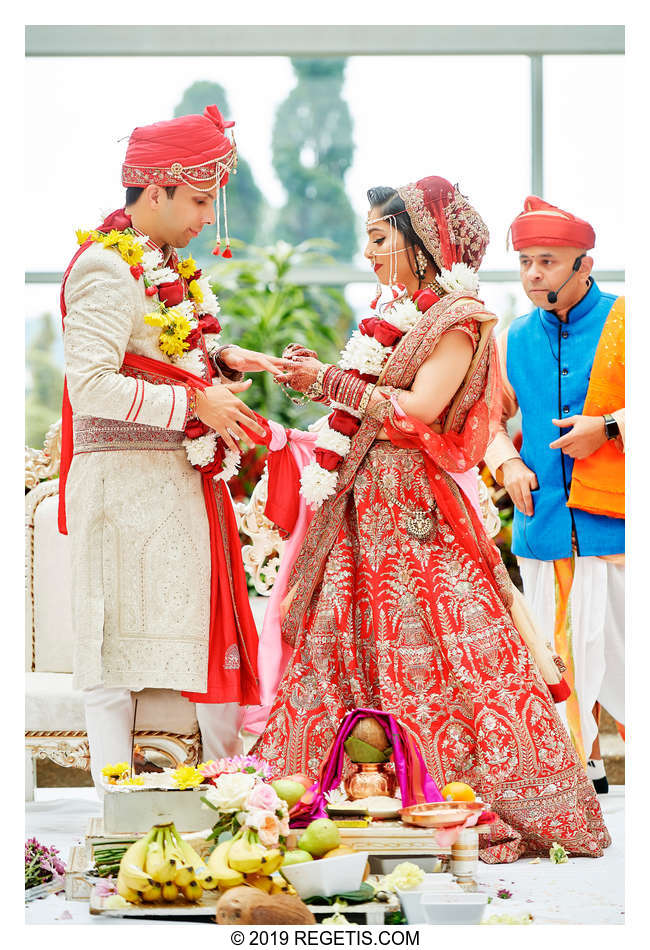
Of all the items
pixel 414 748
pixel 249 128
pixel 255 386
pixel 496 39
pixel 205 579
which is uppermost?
pixel 496 39

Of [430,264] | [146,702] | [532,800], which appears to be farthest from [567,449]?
[146,702]

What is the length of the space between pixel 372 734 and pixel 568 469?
1466 mm

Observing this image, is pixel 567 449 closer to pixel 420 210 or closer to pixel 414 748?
pixel 420 210

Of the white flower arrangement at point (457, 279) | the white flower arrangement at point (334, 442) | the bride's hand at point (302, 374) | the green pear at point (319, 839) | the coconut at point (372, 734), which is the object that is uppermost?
the white flower arrangement at point (457, 279)

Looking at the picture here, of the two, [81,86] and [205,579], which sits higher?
[81,86]

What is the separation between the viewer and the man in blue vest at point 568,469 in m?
3.75

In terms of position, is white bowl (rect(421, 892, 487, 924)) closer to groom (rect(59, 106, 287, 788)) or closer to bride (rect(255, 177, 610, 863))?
bride (rect(255, 177, 610, 863))

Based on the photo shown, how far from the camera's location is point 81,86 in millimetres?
6641

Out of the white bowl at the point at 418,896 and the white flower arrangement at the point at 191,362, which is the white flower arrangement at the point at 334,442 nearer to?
the white flower arrangement at the point at 191,362

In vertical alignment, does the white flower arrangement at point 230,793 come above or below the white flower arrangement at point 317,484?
below

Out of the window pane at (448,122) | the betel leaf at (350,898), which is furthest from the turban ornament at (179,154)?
the window pane at (448,122)

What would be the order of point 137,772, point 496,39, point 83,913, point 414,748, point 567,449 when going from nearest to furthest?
point 83,913 → point 414,748 → point 137,772 → point 567,449 → point 496,39

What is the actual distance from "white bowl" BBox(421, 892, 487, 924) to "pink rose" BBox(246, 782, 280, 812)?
1.21 ft

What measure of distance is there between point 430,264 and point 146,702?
1536 mm
